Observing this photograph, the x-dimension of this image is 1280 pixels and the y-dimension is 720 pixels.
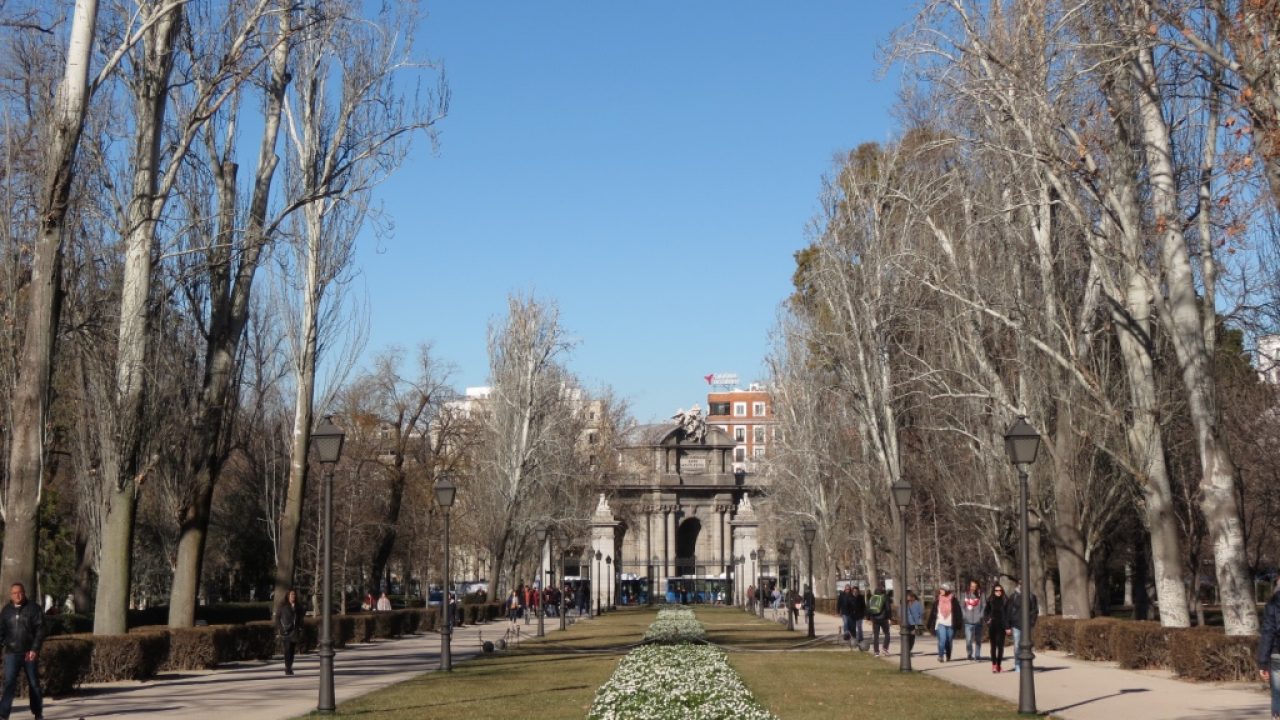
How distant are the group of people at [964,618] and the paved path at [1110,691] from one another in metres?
0.56

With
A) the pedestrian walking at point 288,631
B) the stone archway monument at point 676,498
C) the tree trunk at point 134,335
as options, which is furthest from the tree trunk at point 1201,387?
the stone archway monument at point 676,498

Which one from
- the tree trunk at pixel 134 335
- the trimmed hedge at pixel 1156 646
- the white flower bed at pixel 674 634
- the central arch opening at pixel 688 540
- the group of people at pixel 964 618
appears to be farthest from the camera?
the central arch opening at pixel 688 540

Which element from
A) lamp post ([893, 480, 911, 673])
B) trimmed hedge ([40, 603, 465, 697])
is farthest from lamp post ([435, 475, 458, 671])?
lamp post ([893, 480, 911, 673])

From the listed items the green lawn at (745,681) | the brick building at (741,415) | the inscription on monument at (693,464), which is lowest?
the green lawn at (745,681)

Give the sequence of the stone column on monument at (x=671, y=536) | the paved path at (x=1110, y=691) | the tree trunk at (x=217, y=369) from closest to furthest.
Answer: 1. the paved path at (x=1110, y=691)
2. the tree trunk at (x=217, y=369)
3. the stone column on monument at (x=671, y=536)

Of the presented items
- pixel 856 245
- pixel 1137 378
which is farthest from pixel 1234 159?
pixel 856 245

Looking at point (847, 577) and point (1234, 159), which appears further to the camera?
point (847, 577)

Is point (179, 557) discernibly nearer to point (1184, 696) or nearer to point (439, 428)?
point (1184, 696)

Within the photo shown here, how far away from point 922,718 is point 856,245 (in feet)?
88.2

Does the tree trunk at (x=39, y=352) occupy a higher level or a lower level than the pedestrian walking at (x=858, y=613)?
higher

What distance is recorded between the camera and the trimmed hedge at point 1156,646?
21.5m

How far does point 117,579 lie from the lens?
2408cm

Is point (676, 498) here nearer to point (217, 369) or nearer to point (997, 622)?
point (217, 369)

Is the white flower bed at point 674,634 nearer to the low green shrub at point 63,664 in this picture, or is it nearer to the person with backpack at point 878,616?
the person with backpack at point 878,616
